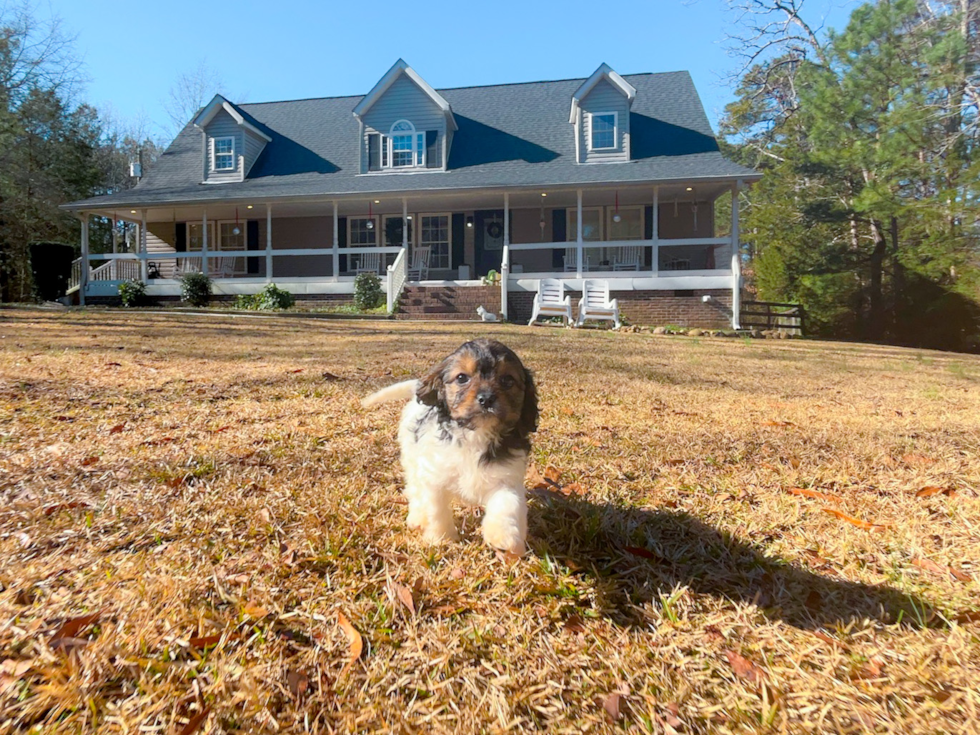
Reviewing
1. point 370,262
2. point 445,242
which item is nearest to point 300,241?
point 370,262

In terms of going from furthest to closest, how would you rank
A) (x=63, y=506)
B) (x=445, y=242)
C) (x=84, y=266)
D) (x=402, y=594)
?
1. (x=445, y=242)
2. (x=84, y=266)
3. (x=63, y=506)
4. (x=402, y=594)

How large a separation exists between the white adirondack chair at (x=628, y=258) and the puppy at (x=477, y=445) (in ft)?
58.4

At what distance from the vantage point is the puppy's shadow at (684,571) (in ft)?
6.17

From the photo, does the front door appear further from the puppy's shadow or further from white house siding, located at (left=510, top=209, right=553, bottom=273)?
the puppy's shadow

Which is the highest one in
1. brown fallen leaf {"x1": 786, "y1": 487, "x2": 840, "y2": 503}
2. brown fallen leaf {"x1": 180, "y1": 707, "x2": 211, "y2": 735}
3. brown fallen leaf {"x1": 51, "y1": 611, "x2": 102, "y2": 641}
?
brown fallen leaf {"x1": 786, "y1": 487, "x2": 840, "y2": 503}

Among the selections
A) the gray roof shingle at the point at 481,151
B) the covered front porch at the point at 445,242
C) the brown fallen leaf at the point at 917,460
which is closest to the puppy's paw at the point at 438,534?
the brown fallen leaf at the point at 917,460

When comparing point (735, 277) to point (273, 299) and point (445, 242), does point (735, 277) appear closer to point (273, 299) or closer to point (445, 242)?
point (445, 242)

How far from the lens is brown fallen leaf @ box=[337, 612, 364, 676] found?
1543 mm

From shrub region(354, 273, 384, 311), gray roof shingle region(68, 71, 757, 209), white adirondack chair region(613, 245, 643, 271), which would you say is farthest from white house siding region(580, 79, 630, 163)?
shrub region(354, 273, 384, 311)

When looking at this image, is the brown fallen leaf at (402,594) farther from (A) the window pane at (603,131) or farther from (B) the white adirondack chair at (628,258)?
(A) the window pane at (603,131)

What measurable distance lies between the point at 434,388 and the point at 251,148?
23.3 metres

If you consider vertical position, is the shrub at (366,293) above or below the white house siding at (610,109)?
below

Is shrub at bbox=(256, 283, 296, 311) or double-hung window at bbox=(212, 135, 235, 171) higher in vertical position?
double-hung window at bbox=(212, 135, 235, 171)

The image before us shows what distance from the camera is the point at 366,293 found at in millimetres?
18203
